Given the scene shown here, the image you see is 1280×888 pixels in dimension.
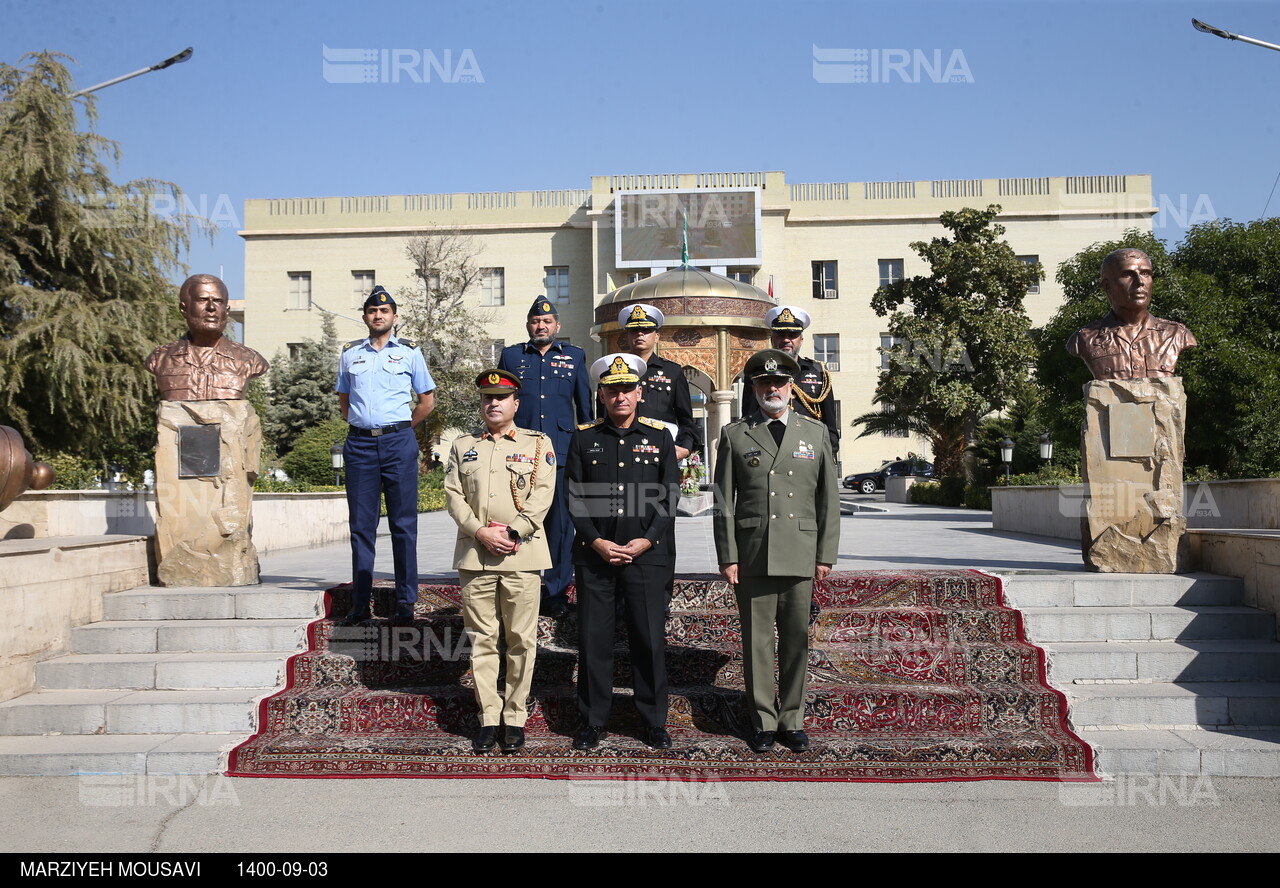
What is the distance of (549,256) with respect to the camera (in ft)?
140

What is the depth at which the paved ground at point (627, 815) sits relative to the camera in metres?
4.03

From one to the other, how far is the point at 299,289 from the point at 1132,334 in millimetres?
40927

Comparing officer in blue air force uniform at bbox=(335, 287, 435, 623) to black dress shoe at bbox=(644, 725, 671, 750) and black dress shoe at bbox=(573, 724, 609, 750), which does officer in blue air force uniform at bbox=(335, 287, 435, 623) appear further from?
black dress shoe at bbox=(644, 725, 671, 750)

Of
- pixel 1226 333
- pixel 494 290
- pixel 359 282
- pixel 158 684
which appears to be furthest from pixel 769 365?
pixel 359 282

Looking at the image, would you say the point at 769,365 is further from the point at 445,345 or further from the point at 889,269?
the point at 889,269

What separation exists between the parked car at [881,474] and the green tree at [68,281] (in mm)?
27551

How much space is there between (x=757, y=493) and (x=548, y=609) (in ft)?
5.79

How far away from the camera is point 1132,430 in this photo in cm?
683

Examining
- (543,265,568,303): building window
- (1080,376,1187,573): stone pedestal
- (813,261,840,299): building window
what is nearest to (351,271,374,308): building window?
(543,265,568,303): building window

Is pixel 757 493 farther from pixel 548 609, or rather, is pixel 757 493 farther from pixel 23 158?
pixel 23 158

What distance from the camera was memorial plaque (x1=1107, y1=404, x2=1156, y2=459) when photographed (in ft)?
22.3

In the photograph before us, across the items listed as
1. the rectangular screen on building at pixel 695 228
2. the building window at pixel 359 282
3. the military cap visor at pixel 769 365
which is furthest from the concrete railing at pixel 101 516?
the building window at pixel 359 282

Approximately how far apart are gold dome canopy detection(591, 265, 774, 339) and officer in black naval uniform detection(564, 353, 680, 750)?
12886mm

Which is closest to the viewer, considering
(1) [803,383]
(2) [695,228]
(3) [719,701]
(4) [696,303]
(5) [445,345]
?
(3) [719,701]
